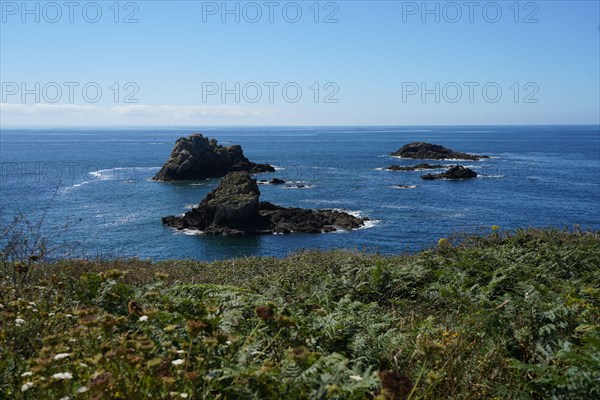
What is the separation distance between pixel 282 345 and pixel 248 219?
43473 millimetres

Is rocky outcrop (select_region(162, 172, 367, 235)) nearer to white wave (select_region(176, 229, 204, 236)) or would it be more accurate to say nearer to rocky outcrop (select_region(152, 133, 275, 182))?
white wave (select_region(176, 229, 204, 236))

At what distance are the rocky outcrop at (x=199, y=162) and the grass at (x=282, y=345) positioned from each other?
72.1m

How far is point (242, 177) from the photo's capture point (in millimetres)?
51438

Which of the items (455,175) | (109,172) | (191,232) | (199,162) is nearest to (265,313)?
(191,232)

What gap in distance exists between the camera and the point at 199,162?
79938 millimetres

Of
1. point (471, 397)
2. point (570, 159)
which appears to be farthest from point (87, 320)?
point (570, 159)

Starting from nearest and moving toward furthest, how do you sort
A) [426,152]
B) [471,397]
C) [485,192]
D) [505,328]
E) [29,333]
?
[29,333] < [471,397] < [505,328] < [485,192] < [426,152]

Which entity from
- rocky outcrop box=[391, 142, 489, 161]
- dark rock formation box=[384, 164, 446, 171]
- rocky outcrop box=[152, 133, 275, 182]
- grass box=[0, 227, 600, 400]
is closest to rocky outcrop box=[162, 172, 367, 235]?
rocky outcrop box=[152, 133, 275, 182]

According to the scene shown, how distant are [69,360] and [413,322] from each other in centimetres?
379

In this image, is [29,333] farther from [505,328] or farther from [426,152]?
[426,152]

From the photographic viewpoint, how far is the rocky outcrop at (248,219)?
1796 inches

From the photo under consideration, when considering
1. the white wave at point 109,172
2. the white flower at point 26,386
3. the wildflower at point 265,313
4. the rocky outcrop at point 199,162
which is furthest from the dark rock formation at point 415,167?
the white flower at point 26,386

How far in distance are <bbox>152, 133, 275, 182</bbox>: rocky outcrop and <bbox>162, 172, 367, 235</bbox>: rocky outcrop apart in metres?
29.4

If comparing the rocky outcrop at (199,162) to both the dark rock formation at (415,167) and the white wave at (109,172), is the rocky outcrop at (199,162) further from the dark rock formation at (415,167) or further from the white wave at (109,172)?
the dark rock formation at (415,167)
